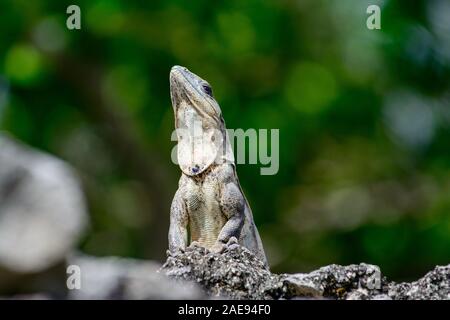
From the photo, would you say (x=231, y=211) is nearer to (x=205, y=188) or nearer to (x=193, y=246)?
(x=205, y=188)

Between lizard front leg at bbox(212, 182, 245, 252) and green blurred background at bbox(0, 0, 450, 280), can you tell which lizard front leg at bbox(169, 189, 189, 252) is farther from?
green blurred background at bbox(0, 0, 450, 280)

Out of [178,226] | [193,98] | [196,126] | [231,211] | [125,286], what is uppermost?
[193,98]

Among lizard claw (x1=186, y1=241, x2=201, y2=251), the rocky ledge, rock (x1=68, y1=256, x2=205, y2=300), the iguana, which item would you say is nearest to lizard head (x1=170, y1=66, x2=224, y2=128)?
the iguana

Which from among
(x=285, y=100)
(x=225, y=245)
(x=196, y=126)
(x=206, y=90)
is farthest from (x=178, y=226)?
(x=285, y=100)

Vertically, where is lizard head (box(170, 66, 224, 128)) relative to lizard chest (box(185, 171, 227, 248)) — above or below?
above

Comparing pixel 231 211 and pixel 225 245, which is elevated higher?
pixel 231 211

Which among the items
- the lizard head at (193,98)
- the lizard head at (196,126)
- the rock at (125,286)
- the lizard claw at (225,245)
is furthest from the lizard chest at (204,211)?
the rock at (125,286)
